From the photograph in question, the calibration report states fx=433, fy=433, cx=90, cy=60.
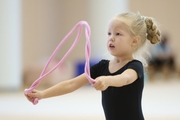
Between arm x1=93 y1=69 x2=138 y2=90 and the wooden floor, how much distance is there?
1.53 m

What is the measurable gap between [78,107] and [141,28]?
7.28 feet

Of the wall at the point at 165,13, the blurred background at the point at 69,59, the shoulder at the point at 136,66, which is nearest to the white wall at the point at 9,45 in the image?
the blurred background at the point at 69,59

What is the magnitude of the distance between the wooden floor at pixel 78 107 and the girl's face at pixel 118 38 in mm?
1468

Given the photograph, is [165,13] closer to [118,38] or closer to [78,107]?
[78,107]

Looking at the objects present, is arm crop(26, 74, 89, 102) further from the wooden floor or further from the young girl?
the wooden floor

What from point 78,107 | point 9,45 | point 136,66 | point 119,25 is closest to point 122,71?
point 136,66

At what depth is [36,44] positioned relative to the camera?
7391 millimetres

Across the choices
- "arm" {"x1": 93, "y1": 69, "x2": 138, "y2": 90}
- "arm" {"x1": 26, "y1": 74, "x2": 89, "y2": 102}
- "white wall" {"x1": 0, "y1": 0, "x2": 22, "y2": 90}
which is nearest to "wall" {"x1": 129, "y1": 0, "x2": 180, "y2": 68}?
"white wall" {"x1": 0, "y1": 0, "x2": 22, "y2": 90}

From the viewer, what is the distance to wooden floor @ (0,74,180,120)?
10.6 feet

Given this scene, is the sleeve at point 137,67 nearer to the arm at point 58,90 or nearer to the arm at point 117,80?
the arm at point 117,80

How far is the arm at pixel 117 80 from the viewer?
1.38 metres

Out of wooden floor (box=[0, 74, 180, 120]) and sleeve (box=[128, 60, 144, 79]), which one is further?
wooden floor (box=[0, 74, 180, 120])

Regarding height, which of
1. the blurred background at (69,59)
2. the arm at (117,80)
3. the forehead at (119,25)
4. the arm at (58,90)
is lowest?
the arm at (117,80)

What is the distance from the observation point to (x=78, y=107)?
12.6 ft
